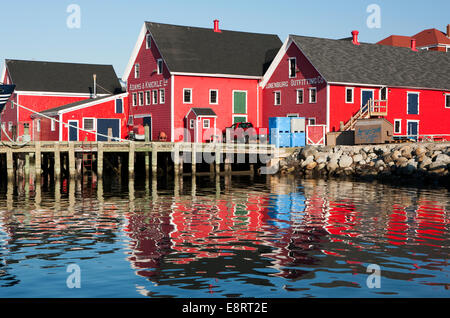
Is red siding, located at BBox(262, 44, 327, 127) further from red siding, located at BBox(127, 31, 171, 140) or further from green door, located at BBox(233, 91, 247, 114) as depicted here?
red siding, located at BBox(127, 31, 171, 140)

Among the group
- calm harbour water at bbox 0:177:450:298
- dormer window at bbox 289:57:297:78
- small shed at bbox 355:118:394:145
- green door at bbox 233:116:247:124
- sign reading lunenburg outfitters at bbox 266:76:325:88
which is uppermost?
dormer window at bbox 289:57:297:78

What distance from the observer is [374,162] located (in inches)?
1533

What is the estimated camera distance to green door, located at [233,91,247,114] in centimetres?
5097

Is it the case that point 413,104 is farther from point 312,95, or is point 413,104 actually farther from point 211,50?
point 211,50

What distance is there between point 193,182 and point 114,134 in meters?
16.5

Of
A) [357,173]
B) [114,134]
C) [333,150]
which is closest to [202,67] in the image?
[114,134]

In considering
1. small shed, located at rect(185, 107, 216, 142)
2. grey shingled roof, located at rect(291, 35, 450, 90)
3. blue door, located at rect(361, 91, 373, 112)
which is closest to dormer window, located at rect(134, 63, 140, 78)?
small shed, located at rect(185, 107, 216, 142)

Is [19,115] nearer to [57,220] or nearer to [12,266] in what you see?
[57,220]

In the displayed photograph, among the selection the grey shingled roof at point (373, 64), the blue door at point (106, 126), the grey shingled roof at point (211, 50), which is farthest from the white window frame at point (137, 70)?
the grey shingled roof at point (373, 64)

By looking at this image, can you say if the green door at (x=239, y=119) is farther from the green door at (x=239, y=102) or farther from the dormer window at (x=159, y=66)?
the dormer window at (x=159, y=66)

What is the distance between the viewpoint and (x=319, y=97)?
152 feet

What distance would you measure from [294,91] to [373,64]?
7.13m

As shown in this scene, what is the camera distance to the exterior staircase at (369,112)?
45.8m

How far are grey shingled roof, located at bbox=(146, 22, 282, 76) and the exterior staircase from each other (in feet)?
33.0
